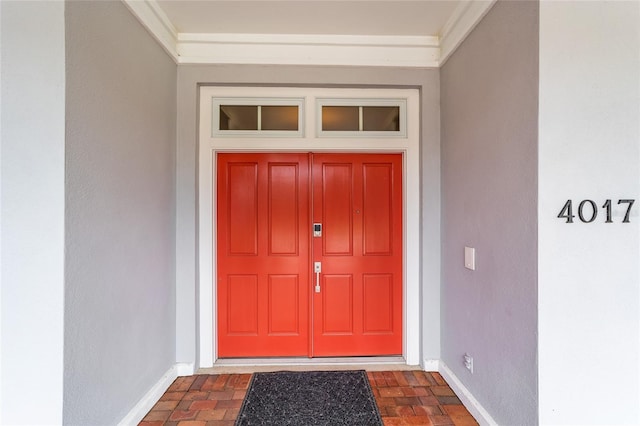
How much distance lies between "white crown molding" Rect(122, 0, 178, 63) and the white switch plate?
2612 millimetres

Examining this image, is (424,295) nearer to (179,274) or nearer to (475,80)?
(475,80)

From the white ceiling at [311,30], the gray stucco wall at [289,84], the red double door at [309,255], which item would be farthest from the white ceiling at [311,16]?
the red double door at [309,255]

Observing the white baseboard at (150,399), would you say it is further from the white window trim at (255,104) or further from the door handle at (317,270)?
the white window trim at (255,104)

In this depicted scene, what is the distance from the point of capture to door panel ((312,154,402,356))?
262 cm

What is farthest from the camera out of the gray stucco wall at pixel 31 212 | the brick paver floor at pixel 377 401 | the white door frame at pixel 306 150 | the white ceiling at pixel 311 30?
the white door frame at pixel 306 150

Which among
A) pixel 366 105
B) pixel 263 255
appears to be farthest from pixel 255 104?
pixel 263 255

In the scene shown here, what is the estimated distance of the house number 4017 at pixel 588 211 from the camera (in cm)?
135

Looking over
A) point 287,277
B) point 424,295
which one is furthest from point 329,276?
point 424,295

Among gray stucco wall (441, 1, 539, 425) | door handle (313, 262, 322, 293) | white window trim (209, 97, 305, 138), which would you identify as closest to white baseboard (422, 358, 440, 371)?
gray stucco wall (441, 1, 539, 425)

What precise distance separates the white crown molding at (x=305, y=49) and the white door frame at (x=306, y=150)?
0.73 ft

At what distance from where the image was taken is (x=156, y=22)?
2.07 metres

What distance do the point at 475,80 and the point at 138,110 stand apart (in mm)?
2187

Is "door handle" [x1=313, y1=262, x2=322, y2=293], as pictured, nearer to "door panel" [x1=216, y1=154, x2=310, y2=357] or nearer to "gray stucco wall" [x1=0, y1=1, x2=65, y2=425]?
"door panel" [x1=216, y1=154, x2=310, y2=357]

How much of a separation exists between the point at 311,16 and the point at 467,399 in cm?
287
